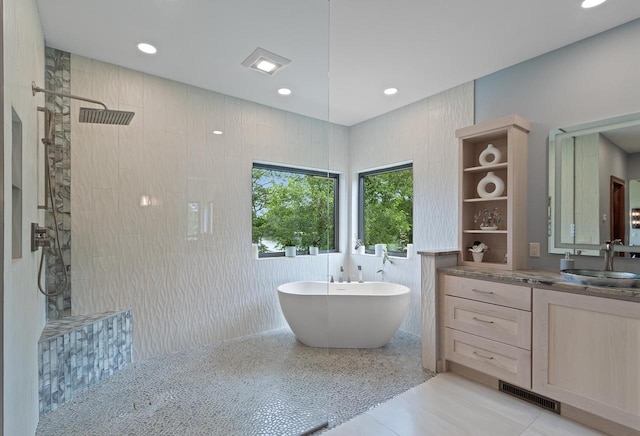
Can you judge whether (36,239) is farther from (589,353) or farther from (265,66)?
(589,353)

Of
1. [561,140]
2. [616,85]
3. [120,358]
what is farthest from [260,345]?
[616,85]

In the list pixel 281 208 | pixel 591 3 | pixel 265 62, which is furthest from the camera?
pixel 265 62

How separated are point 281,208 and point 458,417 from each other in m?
1.77

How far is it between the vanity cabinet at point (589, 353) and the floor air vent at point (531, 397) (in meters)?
0.10

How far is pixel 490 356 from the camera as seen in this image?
7.09ft

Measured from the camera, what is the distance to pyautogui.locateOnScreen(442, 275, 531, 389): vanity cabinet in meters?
2.00

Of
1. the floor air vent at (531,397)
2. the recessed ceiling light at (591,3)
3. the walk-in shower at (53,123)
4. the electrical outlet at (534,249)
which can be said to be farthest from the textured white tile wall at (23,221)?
the electrical outlet at (534,249)

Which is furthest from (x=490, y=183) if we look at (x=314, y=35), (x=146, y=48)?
(x=146, y=48)

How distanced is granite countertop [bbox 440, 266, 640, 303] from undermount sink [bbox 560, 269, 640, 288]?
0.09ft

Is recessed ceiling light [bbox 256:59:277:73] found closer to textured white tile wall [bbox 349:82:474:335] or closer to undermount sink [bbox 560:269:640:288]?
textured white tile wall [bbox 349:82:474:335]

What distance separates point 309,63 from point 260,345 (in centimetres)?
226

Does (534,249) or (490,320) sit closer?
(490,320)

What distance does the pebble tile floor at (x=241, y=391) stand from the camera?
177cm

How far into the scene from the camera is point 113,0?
1.80 metres
